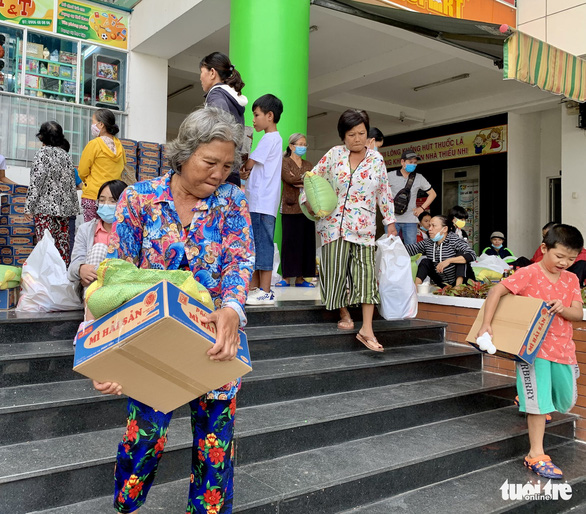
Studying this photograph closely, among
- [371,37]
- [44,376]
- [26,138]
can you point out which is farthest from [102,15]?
[44,376]

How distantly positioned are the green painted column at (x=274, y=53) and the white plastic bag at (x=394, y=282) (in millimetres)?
1991

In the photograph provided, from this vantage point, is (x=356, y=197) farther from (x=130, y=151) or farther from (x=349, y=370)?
(x=130, y=151)

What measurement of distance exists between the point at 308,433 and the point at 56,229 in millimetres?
3588

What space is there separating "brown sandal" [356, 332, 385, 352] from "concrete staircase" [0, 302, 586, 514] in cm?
7

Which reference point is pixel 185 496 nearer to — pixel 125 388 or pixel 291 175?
pixel 125 388

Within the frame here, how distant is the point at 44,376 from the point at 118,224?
165 cm

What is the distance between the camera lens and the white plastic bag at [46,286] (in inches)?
145

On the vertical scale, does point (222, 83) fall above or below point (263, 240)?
above

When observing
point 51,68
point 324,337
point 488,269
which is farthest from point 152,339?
point 51,68

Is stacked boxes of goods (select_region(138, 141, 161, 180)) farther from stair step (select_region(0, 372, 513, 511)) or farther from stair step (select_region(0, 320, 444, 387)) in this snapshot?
stair step (select_region(0, 372, 513, 511))

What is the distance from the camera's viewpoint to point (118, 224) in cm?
176

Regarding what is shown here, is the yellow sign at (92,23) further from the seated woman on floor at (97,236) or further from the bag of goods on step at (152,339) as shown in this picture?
the bag of goods on step at (152,339)

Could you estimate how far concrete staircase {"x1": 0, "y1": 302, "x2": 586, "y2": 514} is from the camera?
2.40m

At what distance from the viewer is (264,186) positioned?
468 cm
